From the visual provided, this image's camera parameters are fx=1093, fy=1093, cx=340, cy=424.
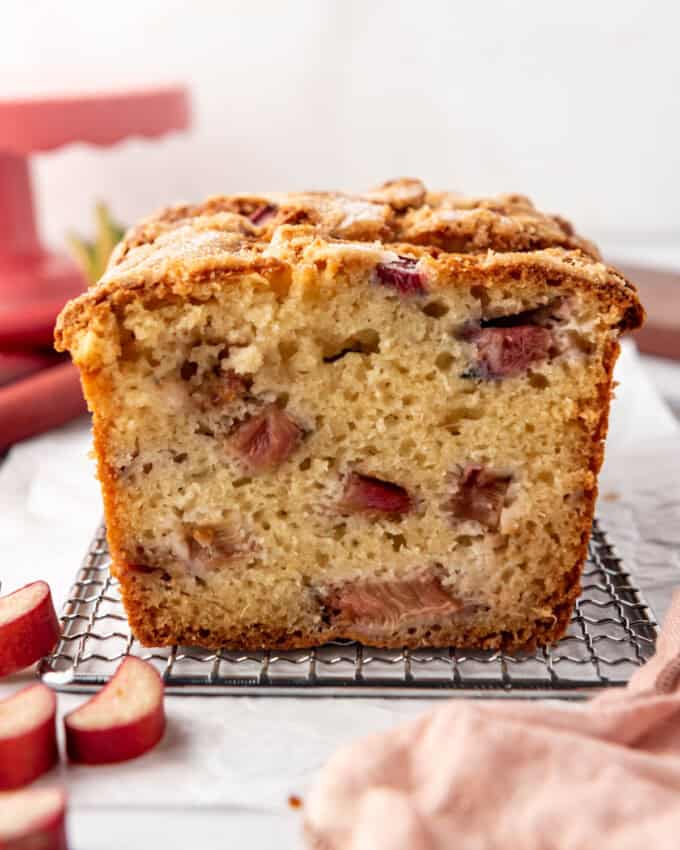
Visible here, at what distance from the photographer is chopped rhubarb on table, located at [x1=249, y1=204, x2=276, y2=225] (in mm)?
2488

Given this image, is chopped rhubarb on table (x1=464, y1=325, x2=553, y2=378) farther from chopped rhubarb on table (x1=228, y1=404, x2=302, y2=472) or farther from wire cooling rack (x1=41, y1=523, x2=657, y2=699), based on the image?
wire cooling rack (x1=41, y1=523, x2=657, y2=699)

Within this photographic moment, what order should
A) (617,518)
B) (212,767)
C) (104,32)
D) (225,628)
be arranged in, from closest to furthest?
(212,767) < (225,628) < (617,518) < (104,32)

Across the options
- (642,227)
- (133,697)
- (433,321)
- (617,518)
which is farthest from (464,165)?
(133,697)

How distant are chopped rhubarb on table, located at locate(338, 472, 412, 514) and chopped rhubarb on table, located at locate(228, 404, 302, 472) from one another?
15 centimetres

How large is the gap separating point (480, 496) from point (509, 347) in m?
0.33

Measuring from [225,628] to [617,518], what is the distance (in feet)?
3.77

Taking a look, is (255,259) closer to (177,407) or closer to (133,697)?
(177,407)

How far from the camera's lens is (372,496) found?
87.0 inches

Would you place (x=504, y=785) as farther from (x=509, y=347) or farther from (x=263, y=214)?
(x=263, y=214)

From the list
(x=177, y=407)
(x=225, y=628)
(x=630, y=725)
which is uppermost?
(x=177, y=407)

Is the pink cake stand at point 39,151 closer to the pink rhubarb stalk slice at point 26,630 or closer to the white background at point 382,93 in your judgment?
the white background at point 382,93

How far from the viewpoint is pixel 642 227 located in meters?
5.36

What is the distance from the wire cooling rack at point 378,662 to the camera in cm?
211

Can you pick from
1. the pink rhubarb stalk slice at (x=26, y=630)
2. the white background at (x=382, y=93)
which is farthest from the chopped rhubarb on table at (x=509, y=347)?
the white background at (x=382, y=93)
